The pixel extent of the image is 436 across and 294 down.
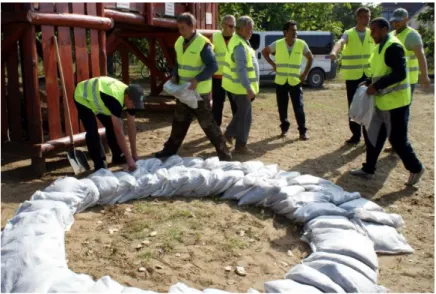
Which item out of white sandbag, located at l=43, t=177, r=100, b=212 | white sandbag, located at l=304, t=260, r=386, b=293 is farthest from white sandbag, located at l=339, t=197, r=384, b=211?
white sandbag, located at l=43, t=177, r=100, b=212

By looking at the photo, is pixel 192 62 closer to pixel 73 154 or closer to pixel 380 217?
pixel 73 154

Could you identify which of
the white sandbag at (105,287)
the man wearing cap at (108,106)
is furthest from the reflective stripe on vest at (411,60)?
the white sandbag at (105,287)

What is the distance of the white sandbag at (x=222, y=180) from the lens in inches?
173

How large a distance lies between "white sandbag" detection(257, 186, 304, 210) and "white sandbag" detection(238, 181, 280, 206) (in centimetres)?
3

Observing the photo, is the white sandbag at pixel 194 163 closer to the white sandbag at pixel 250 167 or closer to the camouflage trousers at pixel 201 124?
the white sandbag at pixel 250 167

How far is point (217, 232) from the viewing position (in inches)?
144

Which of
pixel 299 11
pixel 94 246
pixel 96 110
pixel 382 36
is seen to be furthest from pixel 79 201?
pixel 299 11

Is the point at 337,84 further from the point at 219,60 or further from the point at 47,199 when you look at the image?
the point at 47,199

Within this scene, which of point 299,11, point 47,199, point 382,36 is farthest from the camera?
point 299,11

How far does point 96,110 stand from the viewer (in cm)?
483

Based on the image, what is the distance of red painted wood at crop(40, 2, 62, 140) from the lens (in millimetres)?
5133

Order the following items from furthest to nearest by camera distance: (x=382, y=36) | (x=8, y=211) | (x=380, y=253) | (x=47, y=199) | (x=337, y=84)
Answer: (x=337, y=84), (x=382, y=36), (x=8, y=211), (x=47, y=199), (x=380, y=253)

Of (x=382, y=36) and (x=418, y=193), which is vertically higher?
(x=382, y=36)

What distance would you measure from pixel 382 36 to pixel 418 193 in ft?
5.24
